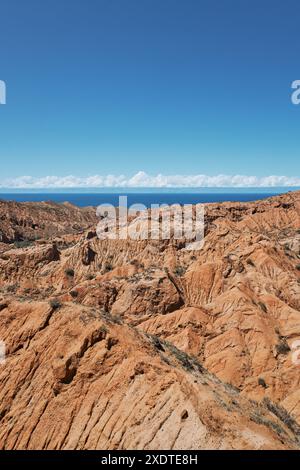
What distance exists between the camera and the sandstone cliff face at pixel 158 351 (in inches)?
523

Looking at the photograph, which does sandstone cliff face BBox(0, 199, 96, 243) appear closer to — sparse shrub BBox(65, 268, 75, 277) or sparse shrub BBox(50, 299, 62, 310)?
sparse shrub BBox(65, 268, 75, 277)

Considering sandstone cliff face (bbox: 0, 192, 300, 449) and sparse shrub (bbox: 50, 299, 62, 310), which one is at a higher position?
sparse shrub (bbox: 50, 299, 62, 310)

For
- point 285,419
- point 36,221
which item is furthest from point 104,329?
point 36,221

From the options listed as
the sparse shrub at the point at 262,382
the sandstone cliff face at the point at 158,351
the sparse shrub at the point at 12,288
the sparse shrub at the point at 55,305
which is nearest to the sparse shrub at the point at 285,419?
the sandstone cliff face at the point at 158,351

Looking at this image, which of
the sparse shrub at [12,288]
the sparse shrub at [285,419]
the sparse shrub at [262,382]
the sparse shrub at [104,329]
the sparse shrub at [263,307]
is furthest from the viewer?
the sparse shrub at [12,288]

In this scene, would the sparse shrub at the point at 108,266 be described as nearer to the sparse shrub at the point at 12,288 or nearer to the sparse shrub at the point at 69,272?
the sparse shrub at the point at 69,272

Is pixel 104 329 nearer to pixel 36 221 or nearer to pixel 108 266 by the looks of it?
pixel 108 266

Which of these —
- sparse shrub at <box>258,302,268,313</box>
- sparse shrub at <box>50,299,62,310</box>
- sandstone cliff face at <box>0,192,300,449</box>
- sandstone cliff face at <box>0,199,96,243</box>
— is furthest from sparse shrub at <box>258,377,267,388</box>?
sandstone cliff face at <box>0,199,96,243</box>

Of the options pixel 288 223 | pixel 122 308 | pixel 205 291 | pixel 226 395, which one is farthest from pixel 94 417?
pixel 288 223

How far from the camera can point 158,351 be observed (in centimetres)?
1681

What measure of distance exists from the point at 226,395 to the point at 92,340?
5.85 m

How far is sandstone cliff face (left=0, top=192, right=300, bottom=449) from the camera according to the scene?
1327 centimetres

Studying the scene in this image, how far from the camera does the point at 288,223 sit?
299ft
